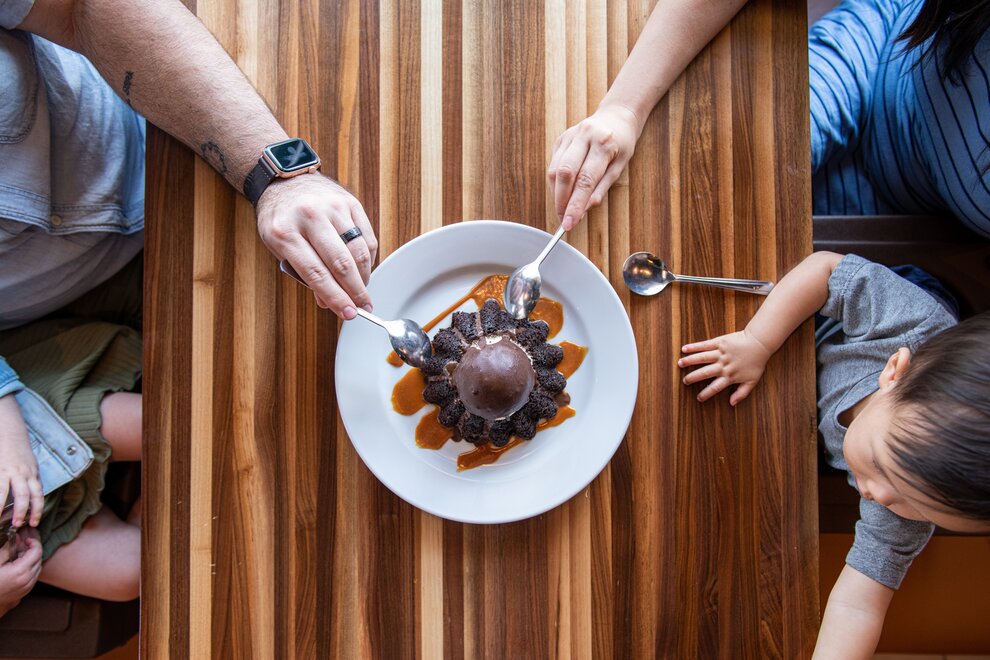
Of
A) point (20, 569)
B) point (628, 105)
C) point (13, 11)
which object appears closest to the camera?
point (13, 11)

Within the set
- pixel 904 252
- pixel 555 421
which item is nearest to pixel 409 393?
pixel 555 421

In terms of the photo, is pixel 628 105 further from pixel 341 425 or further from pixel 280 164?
pixel 341 425

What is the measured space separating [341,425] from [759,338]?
870 millimetres

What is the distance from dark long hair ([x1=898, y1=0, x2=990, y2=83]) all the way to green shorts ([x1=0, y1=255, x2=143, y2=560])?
6.26 ft

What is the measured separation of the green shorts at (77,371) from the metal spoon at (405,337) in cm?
63

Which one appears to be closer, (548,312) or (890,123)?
Result: (548,312)

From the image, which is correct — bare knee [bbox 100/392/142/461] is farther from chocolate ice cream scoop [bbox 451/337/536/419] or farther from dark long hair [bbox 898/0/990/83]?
dark long hair [bbox 898/0/990/83]

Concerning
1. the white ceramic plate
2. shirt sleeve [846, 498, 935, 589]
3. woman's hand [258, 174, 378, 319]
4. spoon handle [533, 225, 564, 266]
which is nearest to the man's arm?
woman's hand [258, 174, 378, 319]

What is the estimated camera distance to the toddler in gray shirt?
94cm

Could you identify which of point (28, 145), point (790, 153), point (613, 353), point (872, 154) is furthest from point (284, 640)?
point (872, 154)

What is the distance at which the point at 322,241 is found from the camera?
1028 mm

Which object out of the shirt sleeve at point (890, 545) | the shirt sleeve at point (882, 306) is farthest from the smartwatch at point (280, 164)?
the shirt sleeve at point (890, 545)

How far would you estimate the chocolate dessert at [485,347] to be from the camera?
1.14 meters

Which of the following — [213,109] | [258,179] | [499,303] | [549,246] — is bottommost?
[499,303]
